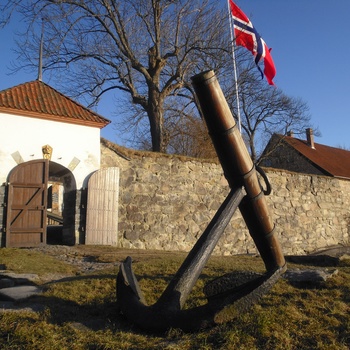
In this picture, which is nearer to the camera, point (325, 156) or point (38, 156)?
point (38, 156)

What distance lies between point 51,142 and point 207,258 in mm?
7441

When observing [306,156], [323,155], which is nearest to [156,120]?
[306,156]

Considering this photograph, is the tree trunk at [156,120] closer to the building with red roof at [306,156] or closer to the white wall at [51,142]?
the white wall at [51,142]

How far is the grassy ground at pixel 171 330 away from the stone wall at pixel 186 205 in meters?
5.98

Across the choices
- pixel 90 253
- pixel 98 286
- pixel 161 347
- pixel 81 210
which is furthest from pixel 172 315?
pixel 81 210

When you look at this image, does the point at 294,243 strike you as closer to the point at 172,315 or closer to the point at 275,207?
the point at 275,207

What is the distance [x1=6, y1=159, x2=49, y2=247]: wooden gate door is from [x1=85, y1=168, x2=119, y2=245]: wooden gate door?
107 cm

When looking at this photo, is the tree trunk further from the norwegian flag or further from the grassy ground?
the grassy ground

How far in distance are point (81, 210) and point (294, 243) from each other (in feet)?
23.6

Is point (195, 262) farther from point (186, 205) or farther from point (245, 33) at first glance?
point (245, 33)

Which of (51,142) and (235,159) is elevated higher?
(51,142)

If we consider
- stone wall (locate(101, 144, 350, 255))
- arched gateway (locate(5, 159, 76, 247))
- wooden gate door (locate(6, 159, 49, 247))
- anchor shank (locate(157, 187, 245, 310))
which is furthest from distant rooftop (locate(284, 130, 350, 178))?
anchor shank (locate(157, 187, 245, 310))

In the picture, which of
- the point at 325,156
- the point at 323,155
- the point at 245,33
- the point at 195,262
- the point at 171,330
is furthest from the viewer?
the point at 323,155

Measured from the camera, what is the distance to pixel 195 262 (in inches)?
118
